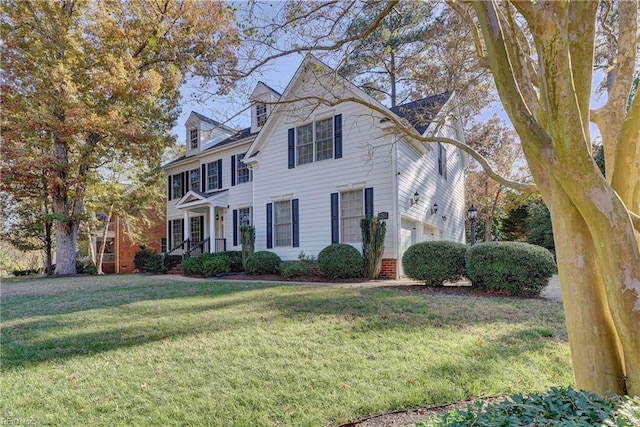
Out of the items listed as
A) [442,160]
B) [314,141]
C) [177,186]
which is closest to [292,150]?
[314,141]

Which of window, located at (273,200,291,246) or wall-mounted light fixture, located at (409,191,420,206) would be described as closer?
wall-mounted light fixture, located at (409,191,420,206)

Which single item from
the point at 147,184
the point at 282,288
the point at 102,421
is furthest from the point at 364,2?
the point at 147,184

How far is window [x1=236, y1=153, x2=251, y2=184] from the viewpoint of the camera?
16.5m

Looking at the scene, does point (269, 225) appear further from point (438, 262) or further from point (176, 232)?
point (176, 232)

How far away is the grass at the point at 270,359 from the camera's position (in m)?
2.87

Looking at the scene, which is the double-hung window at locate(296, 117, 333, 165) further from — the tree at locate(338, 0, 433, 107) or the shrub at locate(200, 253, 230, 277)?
the shrub at locate(200, 253, 230, 277)

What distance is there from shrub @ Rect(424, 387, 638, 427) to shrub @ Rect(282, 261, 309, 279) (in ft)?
32.7

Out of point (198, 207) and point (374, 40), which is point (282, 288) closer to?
point (374, 40)

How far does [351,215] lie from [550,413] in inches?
417

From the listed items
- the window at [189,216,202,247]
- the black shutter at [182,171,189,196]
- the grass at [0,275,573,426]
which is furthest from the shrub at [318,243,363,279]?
the black shutter at [182,171,189,196]

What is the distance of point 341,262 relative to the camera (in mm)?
10641

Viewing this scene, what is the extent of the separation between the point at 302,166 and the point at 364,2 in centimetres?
842

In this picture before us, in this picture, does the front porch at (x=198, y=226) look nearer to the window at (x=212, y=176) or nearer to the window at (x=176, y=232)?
the window at (x=176, y=232)

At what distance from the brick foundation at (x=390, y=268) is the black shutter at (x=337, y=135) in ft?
13.1
